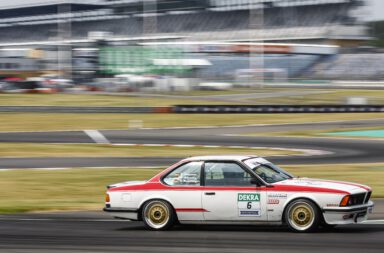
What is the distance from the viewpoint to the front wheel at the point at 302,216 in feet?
31.7

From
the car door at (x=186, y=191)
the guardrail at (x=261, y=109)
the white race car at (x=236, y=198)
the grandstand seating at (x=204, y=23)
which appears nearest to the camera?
the white race car at (x=236, y=198)

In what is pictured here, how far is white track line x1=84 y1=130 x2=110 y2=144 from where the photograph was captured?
30.6 meters

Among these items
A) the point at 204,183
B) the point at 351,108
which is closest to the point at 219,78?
the point at 351,108

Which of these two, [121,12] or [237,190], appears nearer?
[237,190]

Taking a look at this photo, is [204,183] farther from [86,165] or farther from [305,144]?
[305,144]

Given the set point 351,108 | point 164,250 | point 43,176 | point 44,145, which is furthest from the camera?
point 351,108

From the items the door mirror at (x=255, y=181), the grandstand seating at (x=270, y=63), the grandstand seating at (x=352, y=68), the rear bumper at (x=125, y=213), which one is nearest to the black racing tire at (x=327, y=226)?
the door mirror at (x=255, y=181)

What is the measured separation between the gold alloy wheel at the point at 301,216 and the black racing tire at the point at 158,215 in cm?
175

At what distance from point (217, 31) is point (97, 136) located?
7289cm

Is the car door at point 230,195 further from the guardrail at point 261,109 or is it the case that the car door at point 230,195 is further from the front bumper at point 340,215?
the guardrail at point 261,109

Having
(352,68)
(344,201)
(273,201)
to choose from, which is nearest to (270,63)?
(352,68)

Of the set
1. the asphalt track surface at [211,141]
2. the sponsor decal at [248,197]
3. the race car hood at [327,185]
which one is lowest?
the asphalt track surface at [211,141]

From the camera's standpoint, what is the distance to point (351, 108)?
40.3 meters

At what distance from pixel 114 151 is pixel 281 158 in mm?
6675
